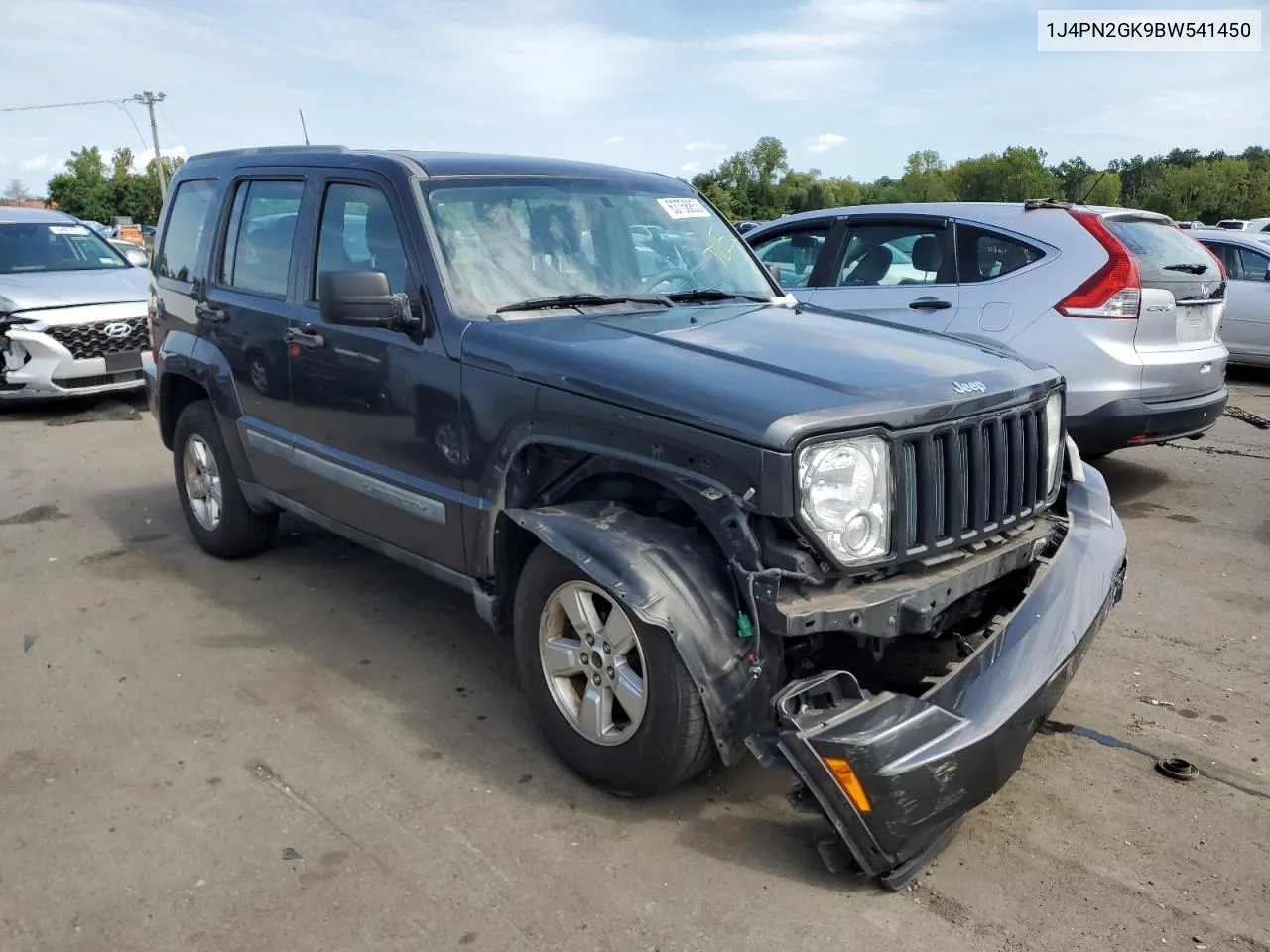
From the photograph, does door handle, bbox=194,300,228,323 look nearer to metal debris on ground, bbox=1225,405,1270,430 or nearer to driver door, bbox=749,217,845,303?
driver door, bbox=749,217,845,303

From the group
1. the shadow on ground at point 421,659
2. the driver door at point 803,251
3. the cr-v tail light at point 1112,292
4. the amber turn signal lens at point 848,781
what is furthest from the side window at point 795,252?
the amber turn signal lens at point 848,781

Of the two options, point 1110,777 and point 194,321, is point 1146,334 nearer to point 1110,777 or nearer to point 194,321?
point 1110,777

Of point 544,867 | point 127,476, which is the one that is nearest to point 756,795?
point 544,867

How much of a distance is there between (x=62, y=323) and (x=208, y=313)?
5198 millimetres

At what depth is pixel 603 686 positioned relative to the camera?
3213 millimetres

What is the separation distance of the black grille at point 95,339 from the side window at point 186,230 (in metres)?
3.83

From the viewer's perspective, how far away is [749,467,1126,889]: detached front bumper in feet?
8.50

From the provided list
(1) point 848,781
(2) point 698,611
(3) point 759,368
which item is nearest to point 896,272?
(3) point 759,368

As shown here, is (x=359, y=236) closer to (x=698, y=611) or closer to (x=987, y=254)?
(x=698, y=611)

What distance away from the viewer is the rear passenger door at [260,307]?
460 centimetres

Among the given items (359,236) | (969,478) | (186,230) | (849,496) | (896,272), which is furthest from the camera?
(896,272)

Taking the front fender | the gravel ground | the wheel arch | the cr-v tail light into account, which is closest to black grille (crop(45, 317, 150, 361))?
the gravel ground

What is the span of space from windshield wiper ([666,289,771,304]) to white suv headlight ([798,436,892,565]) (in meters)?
1.47

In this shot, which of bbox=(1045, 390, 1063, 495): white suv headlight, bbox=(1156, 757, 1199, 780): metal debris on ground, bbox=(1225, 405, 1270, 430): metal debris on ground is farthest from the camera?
bbox=(1225, 405, 1270, 430): metal debris on ground
